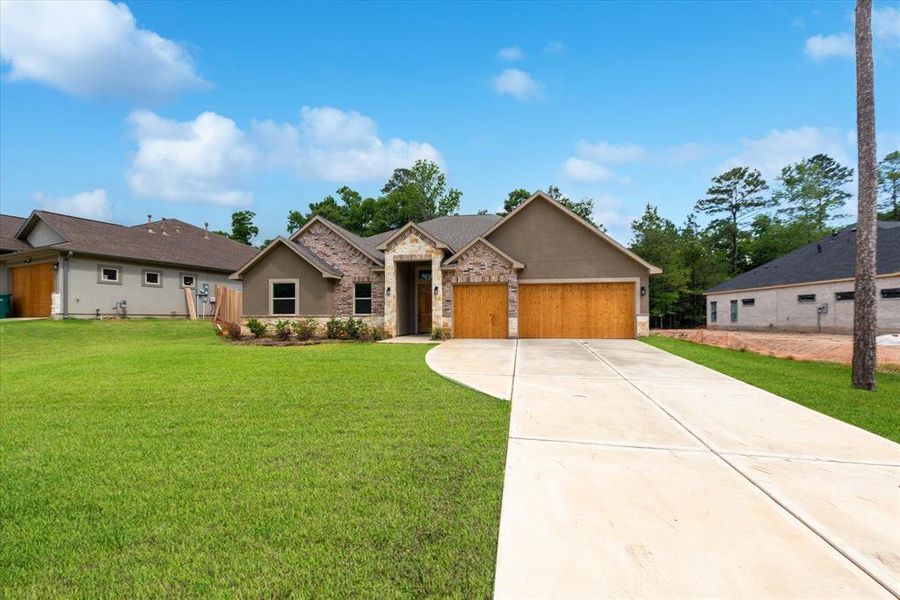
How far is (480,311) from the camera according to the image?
15.4 m

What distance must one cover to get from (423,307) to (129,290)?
15.7m

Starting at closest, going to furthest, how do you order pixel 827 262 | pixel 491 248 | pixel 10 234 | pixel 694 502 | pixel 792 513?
pixel 792 513 → pixel 694 502 → pixel 491 248 → pixel 827 262 → pixel 10 234

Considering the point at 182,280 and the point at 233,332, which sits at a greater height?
the point at 182,280

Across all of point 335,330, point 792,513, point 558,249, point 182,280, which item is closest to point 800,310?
point 558,249

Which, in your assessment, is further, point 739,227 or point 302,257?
point 739,227

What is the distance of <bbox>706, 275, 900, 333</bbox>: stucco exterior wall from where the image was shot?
17188 millimetres

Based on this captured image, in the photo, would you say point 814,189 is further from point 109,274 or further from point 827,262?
point 109,274

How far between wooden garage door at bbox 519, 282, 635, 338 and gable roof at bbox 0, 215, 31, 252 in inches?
1053


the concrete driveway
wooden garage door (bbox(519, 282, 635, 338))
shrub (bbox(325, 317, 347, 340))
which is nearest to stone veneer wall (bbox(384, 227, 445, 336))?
shrub (bbox(325, 317, 347, 340))

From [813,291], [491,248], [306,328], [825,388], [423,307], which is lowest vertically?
[825,388]

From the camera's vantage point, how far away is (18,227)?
22609 mm

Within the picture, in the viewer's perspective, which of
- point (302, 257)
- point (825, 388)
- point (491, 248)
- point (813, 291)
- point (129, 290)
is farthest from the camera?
point (813, 291)

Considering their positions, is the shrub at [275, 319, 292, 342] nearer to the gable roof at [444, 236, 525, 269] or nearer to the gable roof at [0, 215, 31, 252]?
the gable roof at [444, 236, 525, 269]

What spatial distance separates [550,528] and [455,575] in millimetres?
771
